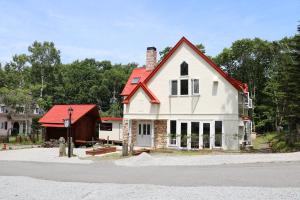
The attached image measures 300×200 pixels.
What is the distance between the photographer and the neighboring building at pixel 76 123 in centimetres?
3856

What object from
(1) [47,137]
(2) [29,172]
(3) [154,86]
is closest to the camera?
(2) [29,172]

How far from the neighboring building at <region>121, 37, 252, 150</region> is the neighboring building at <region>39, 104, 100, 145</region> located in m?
6.68

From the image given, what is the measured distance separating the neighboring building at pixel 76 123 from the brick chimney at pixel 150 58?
820 centimetres

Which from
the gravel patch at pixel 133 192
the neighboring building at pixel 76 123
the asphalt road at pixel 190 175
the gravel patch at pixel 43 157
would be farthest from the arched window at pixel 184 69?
the gravel patch at pixel 133 192

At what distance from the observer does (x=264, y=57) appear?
2810 inches

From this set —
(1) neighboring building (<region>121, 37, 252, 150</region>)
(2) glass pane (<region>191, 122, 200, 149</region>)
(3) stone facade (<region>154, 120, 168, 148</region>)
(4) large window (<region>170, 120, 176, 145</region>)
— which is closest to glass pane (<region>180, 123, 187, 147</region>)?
(1) neighboring building (<region>121, 37, 252, 150</region>)

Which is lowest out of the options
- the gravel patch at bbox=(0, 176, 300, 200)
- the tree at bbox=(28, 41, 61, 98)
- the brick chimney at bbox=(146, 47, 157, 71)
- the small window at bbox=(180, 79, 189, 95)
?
the gravel patch at bbox=(0, 176, 300, 200)

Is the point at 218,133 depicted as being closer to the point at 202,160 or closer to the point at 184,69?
the point at 184,69

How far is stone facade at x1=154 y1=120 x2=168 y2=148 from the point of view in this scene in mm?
32425

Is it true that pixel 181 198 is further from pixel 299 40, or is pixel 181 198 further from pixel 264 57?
pixel 264 57

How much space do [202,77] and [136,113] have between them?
6706 mm

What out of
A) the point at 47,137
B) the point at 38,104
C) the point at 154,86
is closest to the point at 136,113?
the point at 154,86

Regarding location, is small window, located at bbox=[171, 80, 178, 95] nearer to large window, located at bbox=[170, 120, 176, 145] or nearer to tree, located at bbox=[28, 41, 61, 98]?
large window, located at bbox=[170, 120, 176, 145]

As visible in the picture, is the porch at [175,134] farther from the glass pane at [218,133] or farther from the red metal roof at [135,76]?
the red metal roof at [135,76]
